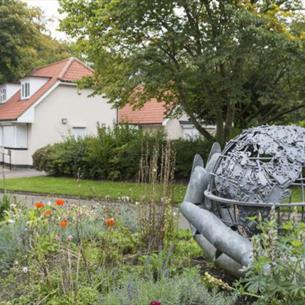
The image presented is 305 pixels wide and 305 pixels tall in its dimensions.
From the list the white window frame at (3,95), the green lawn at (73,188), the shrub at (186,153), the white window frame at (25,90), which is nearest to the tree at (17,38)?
the white window frame at (3,95)

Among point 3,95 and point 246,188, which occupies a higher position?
point 3,95

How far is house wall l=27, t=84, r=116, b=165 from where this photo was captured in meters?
25.1

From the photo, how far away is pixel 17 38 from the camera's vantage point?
3102 cm

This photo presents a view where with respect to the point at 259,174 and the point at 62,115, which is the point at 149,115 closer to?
the point at 62,115

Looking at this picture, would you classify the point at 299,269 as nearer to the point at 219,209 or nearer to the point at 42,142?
the point at 219,209

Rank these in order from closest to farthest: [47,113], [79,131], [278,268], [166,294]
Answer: [278,268]
[166,294]
[47,113]
[79,131]

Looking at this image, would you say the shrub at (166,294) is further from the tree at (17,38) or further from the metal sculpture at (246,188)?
the tree at (17,38)

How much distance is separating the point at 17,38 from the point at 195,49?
20696 mm

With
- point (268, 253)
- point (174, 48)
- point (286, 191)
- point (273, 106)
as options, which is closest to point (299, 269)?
point (268, 253)

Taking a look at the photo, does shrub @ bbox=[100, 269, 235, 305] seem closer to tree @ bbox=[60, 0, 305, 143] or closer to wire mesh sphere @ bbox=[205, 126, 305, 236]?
wire mesh sphere @ bbox=[205, 126, 305, 236]

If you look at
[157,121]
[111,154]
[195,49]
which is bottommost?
[111,154]

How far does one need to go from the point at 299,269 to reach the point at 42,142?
23.5 meters

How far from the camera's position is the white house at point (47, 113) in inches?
984

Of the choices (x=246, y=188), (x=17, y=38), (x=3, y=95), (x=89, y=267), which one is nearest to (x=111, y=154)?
(x=89, y=267)
